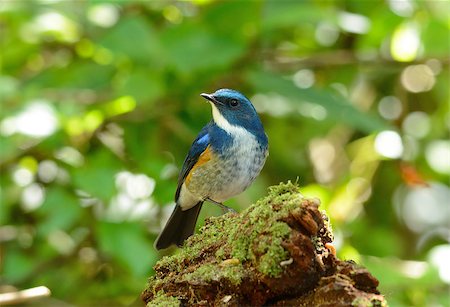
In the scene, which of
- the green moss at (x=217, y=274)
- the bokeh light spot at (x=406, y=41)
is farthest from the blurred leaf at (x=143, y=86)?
the green moss at (x=217, y=274)

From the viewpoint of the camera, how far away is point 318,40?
7008 millimetres

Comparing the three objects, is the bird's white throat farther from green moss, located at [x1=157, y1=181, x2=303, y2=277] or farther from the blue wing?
green moss, located at [x1=157, y1=181, x2=303, y2=277]

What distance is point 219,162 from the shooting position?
14.0 feet

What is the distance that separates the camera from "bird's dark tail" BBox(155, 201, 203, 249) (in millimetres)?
4383

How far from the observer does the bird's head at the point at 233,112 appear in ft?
14.4

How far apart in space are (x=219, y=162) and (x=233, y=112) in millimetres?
305

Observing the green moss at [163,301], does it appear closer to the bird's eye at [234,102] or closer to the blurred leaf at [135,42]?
the bird's eye at [234,102]

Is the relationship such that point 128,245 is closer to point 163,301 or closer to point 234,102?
point 234,102

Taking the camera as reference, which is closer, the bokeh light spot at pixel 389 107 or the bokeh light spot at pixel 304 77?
the bokeh light spot at pixel 304 77

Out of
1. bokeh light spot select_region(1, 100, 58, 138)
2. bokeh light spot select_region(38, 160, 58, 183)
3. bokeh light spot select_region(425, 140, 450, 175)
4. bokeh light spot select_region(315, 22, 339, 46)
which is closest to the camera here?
bokeh light spot select_region(1, 100, 58, 138)

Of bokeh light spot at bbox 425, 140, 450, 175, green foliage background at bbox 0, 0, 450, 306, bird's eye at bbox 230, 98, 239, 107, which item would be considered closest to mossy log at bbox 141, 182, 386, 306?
bird's eye at bbox 230, 98, 239, 107

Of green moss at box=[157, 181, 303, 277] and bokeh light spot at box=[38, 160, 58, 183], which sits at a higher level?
bokeh light spot at box=[38, 160, 58, 183]

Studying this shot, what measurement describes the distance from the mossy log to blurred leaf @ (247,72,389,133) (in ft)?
9.01

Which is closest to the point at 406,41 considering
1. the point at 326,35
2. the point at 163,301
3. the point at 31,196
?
the point at 326,35
